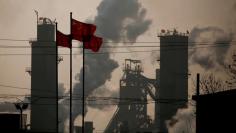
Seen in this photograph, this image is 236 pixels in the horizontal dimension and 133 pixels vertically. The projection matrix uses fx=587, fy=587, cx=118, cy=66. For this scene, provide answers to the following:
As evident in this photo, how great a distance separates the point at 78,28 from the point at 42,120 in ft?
373

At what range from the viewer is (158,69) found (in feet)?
465

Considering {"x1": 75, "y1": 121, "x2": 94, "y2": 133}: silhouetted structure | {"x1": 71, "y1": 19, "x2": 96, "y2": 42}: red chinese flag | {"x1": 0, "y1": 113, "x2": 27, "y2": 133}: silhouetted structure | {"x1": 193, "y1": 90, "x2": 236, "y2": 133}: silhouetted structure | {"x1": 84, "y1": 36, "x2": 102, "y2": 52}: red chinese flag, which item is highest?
{"x1": 71, "y1": 19, "x2": 96, "y2": 42}: red chinese flag

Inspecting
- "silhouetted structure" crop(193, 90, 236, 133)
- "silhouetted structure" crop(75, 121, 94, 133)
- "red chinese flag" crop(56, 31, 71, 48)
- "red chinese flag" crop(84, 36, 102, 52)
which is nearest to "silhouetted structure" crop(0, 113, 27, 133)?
"red chinese flag" crop(56, 31, 71, 48)

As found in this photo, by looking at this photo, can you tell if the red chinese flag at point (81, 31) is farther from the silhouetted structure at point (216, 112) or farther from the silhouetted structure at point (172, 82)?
the silhouetted structure at point (172, 82)

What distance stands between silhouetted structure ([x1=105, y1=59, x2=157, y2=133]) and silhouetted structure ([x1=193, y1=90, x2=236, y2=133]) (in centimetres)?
10688

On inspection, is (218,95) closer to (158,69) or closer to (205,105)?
(205,105)

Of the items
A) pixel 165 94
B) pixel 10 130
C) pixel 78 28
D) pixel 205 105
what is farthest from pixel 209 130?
pixel 165 94

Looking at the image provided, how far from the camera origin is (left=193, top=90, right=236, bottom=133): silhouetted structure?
34500 millimetres

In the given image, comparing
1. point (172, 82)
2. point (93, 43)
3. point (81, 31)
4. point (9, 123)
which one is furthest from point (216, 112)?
point (172, 82)

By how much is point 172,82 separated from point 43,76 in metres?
32.1

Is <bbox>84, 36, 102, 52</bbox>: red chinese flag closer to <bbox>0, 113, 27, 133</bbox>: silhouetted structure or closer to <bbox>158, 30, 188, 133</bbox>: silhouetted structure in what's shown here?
<bbox>0, 113, 27, 133</bbox>: silhouetted structure

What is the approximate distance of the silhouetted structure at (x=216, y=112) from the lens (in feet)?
113

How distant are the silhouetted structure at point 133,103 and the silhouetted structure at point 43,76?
16.1 meters

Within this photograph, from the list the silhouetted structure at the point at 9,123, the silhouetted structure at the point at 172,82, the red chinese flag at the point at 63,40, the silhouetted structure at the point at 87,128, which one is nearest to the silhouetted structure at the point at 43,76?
the silhouetted structure at the point at 87,128
